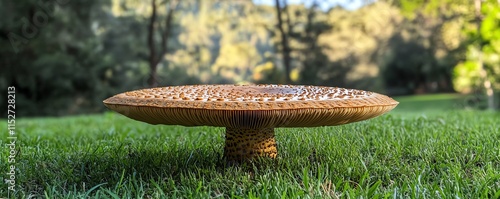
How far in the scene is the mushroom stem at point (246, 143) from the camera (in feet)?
9.61

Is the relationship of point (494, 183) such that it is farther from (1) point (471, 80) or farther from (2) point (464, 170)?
(1) point (471, 80)

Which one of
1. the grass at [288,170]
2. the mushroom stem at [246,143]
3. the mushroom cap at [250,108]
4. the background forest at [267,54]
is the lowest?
the grass at [288,170]

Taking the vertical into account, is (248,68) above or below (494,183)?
above

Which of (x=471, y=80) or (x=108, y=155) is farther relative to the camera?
(x=471, y=80)

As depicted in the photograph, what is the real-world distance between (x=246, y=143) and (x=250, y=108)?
808mm

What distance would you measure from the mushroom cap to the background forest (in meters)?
8.93

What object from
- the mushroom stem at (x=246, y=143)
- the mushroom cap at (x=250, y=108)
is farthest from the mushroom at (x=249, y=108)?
the mushroom stem at (x=246, y=143)

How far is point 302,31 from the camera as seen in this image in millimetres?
24016

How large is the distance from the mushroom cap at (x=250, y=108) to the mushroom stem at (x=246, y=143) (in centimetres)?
43

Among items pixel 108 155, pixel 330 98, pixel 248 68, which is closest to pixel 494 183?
pixel 330 98

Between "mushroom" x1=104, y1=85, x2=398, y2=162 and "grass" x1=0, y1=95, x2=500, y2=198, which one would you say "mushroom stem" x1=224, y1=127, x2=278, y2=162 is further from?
"mushroom" x1=104, y1=85, x2=398, y2=162

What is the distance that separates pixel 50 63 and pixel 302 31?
41.7ft

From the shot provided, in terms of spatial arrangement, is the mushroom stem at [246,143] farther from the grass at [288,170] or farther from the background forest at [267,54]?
the background forest at [267,54]

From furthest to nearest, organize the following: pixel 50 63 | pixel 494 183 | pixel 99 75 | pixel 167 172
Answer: pixel 99 75
pixel 50 63
pixel 167 172
pixel 494 183
